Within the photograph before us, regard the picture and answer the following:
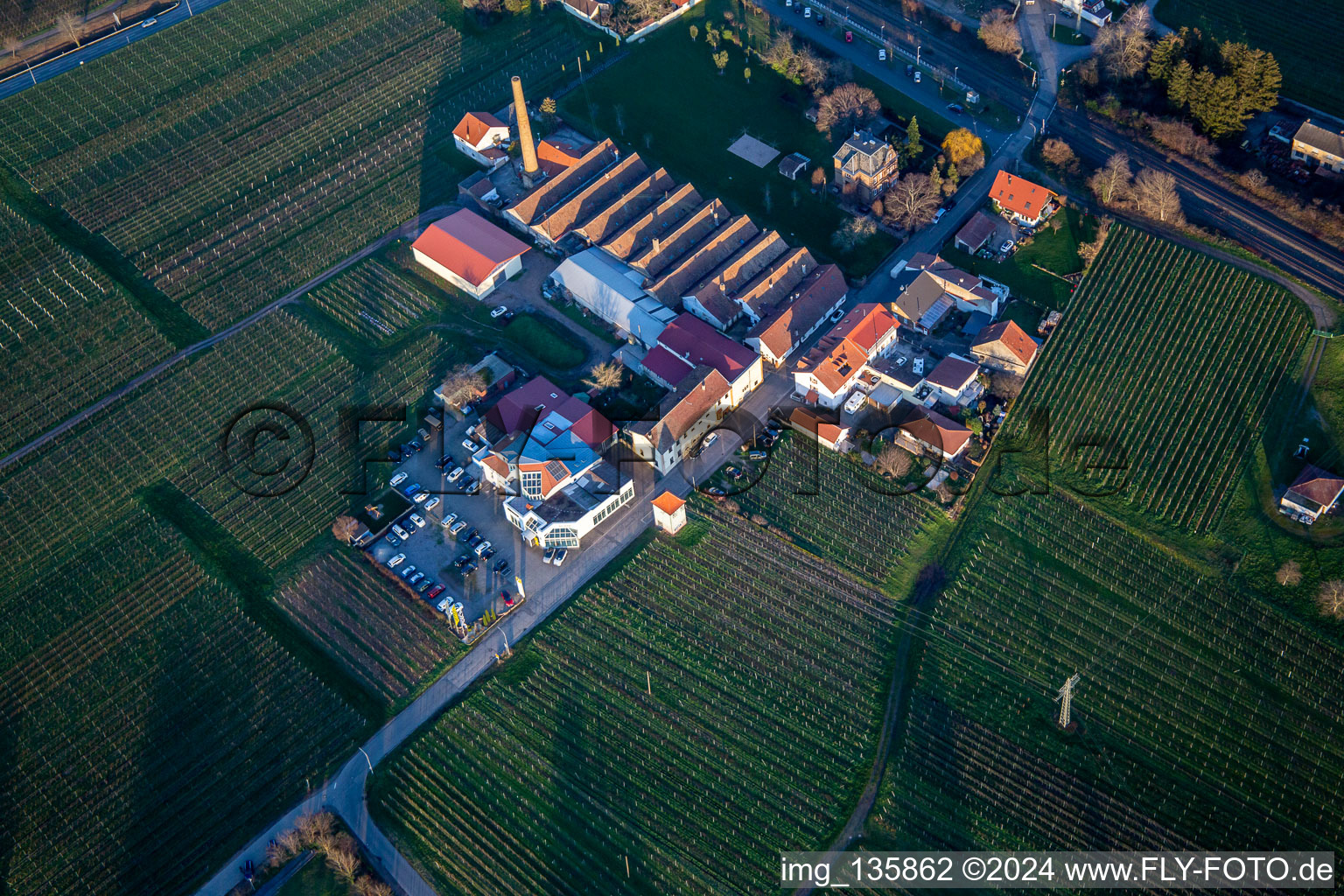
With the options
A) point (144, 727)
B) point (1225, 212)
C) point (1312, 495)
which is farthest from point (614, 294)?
point (1312, 495)

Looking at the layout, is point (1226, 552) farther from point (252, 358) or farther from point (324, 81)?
point (324, 81)

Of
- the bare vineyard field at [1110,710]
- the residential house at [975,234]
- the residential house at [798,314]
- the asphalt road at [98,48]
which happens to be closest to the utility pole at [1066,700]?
the bare vineyard field at [1110,710]

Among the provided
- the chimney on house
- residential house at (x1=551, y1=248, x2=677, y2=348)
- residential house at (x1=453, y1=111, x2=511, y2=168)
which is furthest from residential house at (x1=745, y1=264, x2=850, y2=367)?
residential house at (x1=453, y1=111, x2=511, y2=168)

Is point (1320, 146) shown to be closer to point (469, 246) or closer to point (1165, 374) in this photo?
point (1165, 374)

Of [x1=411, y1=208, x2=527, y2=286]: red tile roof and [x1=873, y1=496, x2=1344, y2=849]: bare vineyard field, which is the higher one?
[x1=411, y1=208, x2=527, y2=286]: red tile roof

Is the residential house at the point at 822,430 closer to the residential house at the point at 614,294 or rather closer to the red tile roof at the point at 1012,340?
the red tile roof at the point at 1012,340

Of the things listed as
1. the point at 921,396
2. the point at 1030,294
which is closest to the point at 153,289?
the point at 921,396

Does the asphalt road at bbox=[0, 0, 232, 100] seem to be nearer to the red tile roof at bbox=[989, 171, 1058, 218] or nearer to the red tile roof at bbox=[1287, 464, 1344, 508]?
the red tile roof at bbox=[989, 171, 1058, 218]
